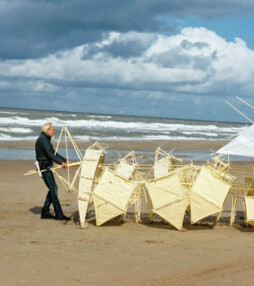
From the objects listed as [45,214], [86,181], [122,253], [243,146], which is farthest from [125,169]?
[122,253]

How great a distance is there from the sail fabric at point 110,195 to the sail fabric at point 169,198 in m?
0.37

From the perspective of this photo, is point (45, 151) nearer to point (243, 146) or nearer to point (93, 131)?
point (243, 146)

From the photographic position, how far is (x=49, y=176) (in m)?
8.64

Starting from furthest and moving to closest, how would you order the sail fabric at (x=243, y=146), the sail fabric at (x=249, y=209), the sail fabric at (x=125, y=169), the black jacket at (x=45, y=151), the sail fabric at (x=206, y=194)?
the sail fabric at (x=125, y=169)
the black jacket at (x=45, y=151)
the sail fabric at (x=243, y=146)
the sail fabric at (x=249, y=209)
the sail fabric at (x=206, y=194)

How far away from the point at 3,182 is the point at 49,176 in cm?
517

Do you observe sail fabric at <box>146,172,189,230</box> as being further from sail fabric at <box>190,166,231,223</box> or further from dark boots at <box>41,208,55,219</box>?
dark boots at <box>41,208,55,219</box>

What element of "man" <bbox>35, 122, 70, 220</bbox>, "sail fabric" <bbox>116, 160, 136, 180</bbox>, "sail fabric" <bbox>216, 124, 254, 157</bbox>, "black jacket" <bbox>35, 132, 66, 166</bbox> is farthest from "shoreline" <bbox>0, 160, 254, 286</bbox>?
"sail fabric" <bbox>216, 124, 254, 157</bbox>

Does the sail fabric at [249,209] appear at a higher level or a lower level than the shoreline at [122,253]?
higher

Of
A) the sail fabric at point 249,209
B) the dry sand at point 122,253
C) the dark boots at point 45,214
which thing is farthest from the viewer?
the dark boots at point 45,214

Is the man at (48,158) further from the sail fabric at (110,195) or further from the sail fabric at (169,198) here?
the sail fabric at (169,198)

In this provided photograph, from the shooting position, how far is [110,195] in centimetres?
801

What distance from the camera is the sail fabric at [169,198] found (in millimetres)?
7875

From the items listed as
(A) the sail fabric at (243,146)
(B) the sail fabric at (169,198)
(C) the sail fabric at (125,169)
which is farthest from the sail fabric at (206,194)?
(C) the sail fabric at (125,169)

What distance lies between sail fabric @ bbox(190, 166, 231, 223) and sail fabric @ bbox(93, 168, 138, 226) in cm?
102
